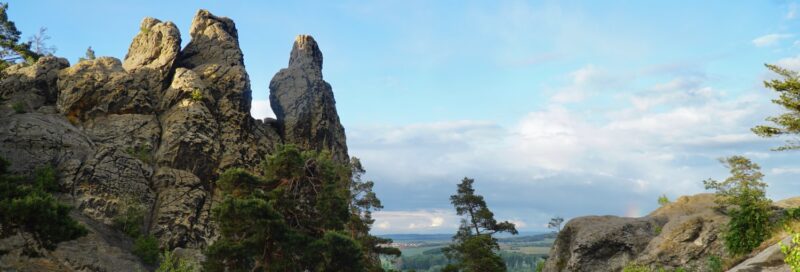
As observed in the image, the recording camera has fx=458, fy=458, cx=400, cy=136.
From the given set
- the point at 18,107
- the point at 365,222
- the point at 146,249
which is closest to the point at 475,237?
the point at 365,222

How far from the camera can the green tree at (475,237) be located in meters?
44.3

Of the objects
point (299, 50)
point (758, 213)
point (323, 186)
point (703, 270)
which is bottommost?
point (703, 270)

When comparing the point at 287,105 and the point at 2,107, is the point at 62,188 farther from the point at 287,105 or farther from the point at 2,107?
the point at 287,105

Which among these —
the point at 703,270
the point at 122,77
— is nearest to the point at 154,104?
the point at 122,77

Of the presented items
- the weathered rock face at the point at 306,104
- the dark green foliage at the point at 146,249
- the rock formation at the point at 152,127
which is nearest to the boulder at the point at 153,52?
the rock formation at the point at 152,127

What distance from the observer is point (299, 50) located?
236ft

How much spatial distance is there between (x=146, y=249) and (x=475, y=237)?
93.9ft

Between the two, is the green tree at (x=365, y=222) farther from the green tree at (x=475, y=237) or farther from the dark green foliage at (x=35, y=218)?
the dark green foliage at (x=35, y=218)

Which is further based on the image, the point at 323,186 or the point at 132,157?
the point at 132,157

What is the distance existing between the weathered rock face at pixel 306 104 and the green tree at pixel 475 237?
21072 millimetres

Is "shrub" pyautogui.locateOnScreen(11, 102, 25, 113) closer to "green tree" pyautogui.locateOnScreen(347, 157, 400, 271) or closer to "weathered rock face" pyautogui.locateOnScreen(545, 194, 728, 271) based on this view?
"green tree" pyautogui.locateOnScreen(347, 157, 400, 271)

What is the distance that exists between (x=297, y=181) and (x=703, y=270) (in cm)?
2407

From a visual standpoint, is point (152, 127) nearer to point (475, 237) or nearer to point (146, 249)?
point (146, 249)

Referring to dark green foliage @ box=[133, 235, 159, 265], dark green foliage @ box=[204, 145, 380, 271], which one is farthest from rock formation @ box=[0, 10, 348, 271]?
dark green foliage @ box=[204, 145, 380, 271]
